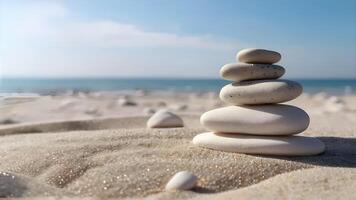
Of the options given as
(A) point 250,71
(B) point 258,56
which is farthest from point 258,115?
(B) point 258,56

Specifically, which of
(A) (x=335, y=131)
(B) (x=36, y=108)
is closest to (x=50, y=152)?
(A) (x=335, y=131)

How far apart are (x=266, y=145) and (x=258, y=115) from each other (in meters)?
0.37

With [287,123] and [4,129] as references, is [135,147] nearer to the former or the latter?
[287,123]

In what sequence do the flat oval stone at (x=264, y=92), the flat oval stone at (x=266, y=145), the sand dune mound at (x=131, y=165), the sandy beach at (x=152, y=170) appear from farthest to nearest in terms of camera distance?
the flat oval stone at (x=264, y=92), the flat oval stone at (x=266, y=145), the sand dune mound at (x=131, y=165), the sandy beach at (x=152, y=170)

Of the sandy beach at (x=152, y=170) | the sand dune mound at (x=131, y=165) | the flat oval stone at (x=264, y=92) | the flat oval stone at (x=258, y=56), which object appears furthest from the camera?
the flat oval stone at (x=258, y=56)

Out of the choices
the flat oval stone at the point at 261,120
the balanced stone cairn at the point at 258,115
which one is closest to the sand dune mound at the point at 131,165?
the balanced stone cairn at the point at 258,115

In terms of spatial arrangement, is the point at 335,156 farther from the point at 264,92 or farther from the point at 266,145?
the point at 264,92

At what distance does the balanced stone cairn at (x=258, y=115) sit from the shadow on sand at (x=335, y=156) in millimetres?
90

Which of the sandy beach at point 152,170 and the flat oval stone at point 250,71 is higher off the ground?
the flat oval stone at point 250,71

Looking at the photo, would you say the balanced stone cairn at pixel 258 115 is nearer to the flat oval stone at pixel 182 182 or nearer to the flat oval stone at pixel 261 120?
the flat oval stone at pixel 261 120

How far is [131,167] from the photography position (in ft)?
15.4

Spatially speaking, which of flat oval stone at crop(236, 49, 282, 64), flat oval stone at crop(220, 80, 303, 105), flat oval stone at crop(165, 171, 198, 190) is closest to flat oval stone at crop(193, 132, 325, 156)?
flat oval stone at crop(220, 80, 303, 105)

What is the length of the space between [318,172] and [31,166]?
3054 mm

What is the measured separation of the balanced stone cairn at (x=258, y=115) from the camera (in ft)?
16.6
